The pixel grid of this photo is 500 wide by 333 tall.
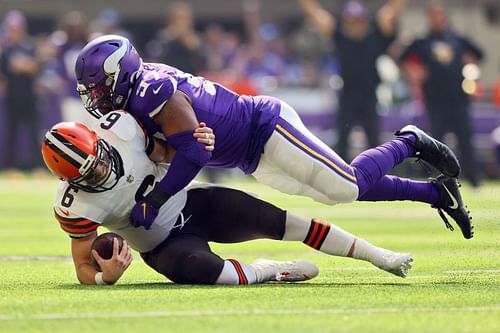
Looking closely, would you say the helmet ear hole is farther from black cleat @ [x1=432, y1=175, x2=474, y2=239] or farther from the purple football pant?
black cleat @ [x1=432, y1=175, x2=474, y2=239]

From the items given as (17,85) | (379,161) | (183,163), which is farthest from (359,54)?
(183,163)

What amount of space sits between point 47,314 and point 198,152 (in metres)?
1.36

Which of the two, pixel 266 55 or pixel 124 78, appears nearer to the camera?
pixel 124 78

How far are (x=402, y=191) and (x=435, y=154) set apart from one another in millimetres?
278

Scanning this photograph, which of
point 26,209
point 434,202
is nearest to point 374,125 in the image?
point 26,209

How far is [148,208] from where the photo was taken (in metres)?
6.13

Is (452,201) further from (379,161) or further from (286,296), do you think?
(286,296)

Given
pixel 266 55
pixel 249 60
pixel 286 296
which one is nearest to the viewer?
pixel 286 296

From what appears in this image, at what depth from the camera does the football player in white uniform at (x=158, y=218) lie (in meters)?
6.11

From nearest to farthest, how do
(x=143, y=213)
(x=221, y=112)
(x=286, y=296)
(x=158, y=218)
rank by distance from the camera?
(x=286, y=296) < (x=143, y=213) < (x=158, y=218) < (x=221, y=112)

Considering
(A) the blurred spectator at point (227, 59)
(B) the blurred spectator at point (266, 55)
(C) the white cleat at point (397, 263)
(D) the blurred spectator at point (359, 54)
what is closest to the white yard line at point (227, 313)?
(C) the white cleat at point (397, 263)

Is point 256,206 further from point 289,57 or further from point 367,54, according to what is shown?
point 289,57

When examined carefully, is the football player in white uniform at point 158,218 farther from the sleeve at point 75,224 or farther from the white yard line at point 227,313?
the white yard line at point 227,313

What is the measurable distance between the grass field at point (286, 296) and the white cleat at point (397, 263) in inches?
2.7
